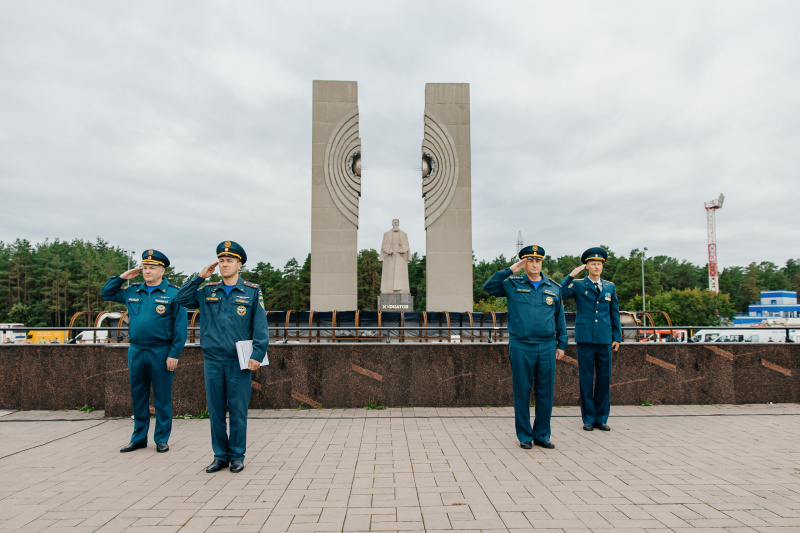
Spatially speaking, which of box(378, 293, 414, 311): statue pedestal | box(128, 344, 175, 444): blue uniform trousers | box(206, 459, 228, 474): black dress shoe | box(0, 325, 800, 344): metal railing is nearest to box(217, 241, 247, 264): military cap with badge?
box(128, 344, 175, 444): blue uniform trousers

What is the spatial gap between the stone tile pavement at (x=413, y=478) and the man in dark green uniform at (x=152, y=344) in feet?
0.95

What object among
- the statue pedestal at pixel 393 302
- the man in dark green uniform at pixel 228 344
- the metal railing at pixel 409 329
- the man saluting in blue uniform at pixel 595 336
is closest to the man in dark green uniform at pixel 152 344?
the man in dark green uniform at pixel 228 344

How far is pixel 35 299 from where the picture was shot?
200 feet

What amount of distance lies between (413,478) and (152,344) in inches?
116

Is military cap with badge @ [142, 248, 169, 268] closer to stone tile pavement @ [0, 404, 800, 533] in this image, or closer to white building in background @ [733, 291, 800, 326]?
stone tile pavement @ [0, 404, 800, 533]

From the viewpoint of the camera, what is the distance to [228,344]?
13.8 feet

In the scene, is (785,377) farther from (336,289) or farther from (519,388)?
(336,289)

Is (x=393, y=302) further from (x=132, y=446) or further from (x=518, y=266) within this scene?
(x=132, y=446)

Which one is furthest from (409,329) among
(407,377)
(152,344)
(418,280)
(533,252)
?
(418,280)

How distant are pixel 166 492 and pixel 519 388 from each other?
3.29 metres

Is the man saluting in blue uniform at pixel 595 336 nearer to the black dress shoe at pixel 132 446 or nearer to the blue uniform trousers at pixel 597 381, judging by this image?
the blue uniform trousers at pixel 597 381

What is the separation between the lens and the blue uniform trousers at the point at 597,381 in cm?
546

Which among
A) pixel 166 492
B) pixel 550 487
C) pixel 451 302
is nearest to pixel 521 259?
pixel 550 487

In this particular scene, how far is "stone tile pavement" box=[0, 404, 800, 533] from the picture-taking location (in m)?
3.03
